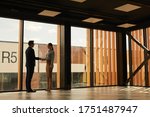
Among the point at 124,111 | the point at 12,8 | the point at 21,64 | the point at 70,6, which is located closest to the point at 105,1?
the point at 70,6

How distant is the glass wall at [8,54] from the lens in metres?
7.55

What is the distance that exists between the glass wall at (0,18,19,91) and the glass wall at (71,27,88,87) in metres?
2.23

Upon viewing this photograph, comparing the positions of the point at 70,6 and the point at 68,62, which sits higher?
the point at 70,6

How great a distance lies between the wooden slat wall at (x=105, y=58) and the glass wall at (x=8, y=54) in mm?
3358

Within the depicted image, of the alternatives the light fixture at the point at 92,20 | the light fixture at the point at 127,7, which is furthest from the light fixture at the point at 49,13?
the light fixture at the point at 127,7

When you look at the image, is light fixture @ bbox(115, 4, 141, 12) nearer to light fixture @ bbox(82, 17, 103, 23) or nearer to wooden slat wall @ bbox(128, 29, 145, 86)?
light fixture @ bbox(82, 17, 103, 23)

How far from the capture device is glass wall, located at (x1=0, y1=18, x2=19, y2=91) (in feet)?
24.8

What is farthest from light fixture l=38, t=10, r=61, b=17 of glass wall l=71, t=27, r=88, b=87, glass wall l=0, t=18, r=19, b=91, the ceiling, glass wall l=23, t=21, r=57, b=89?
glass wall l=71, t=27, r=88, b=87

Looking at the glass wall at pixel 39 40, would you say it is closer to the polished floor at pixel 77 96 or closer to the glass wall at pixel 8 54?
the glass wall at pixel 8 54

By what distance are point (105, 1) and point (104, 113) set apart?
472 cm

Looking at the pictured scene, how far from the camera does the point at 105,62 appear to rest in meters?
9.89

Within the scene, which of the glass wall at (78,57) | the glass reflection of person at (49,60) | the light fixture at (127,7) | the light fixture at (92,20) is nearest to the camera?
the glass reflection of person at (49,60)

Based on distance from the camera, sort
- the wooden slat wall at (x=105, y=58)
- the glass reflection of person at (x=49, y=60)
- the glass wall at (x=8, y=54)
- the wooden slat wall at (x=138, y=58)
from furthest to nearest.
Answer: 1. the wooden slat wall at (x=105, y=58)
2. the wooden slat wall at (x=138, y=58)
3. the glass wall at (x=8, y=54)
4. the glass reflection of person at (x=49, y=60)

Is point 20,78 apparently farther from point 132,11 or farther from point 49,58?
point 132,11
